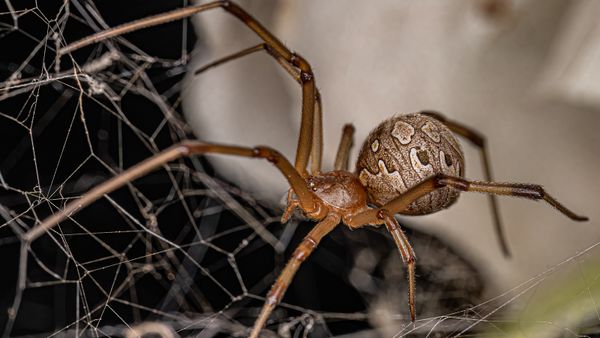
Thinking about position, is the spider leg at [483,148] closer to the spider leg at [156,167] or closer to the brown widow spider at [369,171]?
the brown widow spider at [369,171]

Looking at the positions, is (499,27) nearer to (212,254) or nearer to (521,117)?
(521,117)

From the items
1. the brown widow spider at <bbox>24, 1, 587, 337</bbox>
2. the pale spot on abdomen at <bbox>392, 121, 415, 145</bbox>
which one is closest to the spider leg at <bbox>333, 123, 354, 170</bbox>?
the brown widow spider at <bbox>24, 1, 587, 337</bbox>

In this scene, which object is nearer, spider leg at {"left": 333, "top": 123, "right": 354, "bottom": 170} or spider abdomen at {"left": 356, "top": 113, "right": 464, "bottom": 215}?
spider abdomen at {"left": 356, "top": 113, "right": 464, "bottom": 215}

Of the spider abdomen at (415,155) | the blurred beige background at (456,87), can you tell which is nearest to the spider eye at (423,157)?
the spider abdomen at (415,155)

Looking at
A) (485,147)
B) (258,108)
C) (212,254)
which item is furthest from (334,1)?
(212,254)

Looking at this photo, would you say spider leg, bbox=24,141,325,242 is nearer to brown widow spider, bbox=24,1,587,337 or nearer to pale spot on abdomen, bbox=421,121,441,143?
brown widow spider, bbox=24,1,587,337

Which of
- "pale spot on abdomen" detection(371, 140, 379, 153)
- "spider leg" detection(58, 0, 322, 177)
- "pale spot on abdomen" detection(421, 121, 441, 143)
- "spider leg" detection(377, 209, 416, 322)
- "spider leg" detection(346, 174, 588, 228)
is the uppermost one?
"spider leg" detection(58, 0, 322, 177)

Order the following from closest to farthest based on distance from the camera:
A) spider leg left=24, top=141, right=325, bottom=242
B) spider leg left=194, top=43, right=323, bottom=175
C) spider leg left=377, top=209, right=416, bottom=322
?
spider leg left=24, top=141, right=325, bottom=242 → spider leg left=377, top=209, right=416, bottom=322 → spider leg left=194, top=43, right=323, bottom=175
